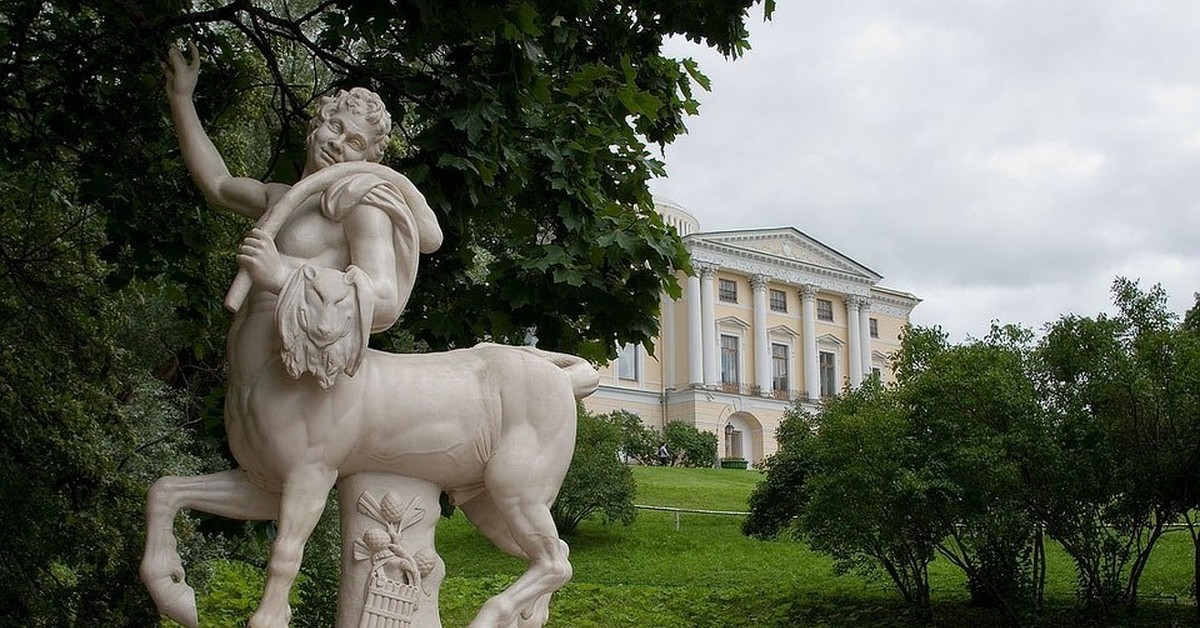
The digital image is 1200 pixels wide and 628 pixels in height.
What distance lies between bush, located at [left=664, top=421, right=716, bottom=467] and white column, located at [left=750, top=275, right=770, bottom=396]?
39.1ft

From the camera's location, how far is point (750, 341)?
5734 centimetres

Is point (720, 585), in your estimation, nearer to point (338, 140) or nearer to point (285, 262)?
point (338, 140)

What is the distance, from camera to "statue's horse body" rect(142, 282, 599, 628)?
11.6ft

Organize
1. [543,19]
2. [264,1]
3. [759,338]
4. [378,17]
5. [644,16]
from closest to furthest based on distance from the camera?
[378,17] < [543,19] < [644,16] < [264,1] < [759,338]

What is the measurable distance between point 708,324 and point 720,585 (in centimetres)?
3684

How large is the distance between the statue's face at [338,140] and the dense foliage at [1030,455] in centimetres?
1091

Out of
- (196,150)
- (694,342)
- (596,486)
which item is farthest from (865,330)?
(196,150)

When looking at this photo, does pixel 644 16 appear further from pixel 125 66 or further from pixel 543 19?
pixel 125 66

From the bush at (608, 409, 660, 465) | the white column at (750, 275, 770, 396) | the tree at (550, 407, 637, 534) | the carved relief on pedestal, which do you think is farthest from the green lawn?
the white column at (750, 275, 770, 396)

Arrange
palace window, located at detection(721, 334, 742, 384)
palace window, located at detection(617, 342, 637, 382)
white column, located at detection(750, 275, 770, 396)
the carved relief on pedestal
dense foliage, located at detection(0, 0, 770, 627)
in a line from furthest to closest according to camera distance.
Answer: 1. white column, located at detection(750, 275, 770, 396)
2. palace window, located at detection(721, 334, 742, 384)
3. palace window, located at detection(617, 342, 637, 382)
4. dense foliage, located at detection(0, 0, 770, 627)
5. the carved relief on pedestal

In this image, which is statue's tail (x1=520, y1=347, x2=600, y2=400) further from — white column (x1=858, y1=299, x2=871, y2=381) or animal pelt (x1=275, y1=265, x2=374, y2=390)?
white column (x1=858, y1=299, x2=871, y2=381)

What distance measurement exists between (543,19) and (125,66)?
7.89 feet

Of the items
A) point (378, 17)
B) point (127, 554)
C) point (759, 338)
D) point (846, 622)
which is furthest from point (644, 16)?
point (759, 338)

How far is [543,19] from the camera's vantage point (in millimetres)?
5742
